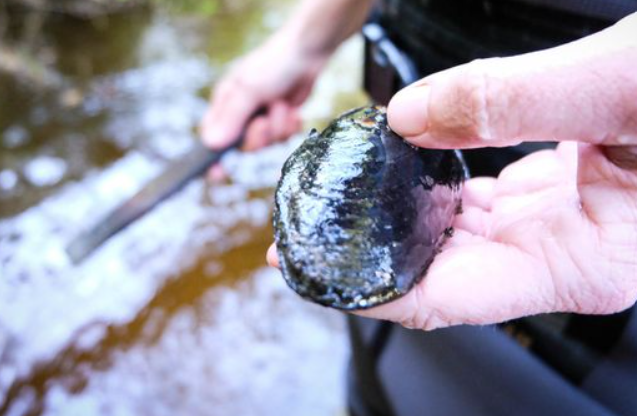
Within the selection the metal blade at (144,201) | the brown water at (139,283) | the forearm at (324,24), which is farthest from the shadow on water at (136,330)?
the forearm at (324,24)

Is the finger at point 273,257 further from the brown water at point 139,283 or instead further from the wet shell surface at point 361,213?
the brown water at point 139,283

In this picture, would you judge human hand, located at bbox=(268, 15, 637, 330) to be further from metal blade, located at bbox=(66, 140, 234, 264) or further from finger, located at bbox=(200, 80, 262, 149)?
finger, located at bbox=(200, 80, 262, 149)

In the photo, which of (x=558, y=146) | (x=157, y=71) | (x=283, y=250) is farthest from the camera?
(x=157, y=71)

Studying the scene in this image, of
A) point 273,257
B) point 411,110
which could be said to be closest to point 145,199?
point 273,257

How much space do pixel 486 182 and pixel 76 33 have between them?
5.03 m

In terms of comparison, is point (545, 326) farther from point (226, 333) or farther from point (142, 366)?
point (142, 366)

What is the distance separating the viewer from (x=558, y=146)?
1.44 m

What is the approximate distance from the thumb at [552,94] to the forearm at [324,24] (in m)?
1.61

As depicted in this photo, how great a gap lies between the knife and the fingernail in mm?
1616

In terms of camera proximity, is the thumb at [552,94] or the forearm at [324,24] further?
the forearm at [324,24]

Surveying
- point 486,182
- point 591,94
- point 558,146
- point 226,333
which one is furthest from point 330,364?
point 591,94

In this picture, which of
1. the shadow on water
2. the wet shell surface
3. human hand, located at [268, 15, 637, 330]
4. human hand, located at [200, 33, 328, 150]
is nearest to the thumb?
human hand, located at [268, 15, 637, 330]

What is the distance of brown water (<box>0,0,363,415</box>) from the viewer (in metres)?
2.61

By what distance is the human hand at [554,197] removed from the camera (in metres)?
0.91
